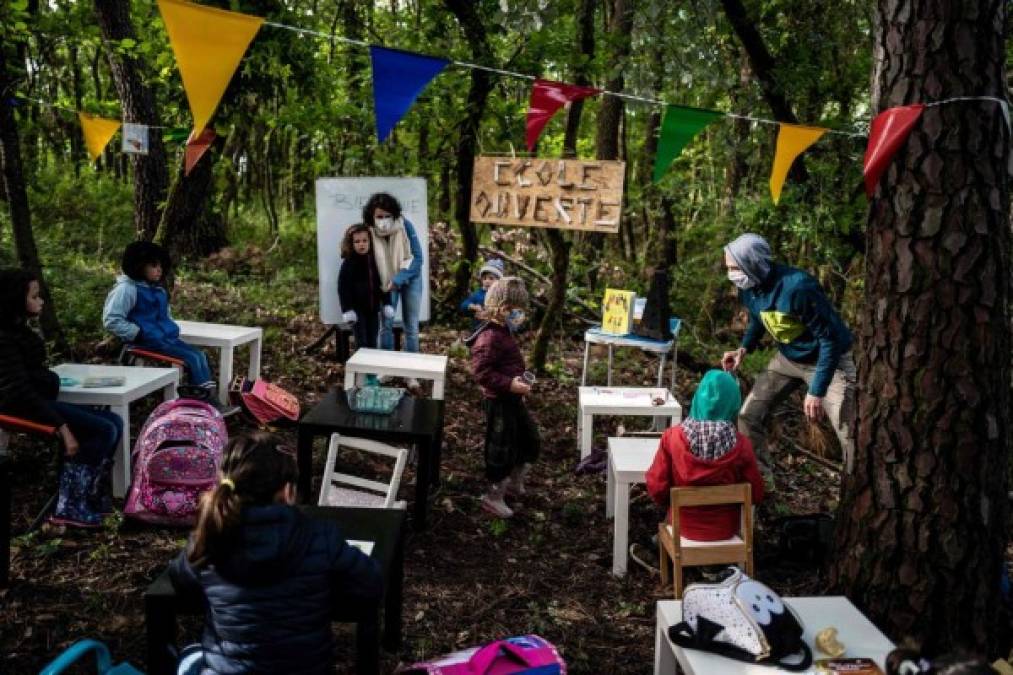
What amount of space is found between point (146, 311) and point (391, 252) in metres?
2.22

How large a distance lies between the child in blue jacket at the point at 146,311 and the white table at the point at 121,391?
1.58ft

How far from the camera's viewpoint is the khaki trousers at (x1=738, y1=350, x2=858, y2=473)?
4941 millimetres

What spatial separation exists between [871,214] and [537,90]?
2777 millimetres

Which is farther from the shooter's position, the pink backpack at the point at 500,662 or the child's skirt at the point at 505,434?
the child's skirt at the point at 505,434

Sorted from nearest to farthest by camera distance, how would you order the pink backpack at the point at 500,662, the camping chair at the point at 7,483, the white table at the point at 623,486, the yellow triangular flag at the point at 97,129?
1. the pink backpack at the point at 500,662
2. the camping chair at the point at 7,483
3. the white table at the point at 623,486
4. the yellow triangular flag at the point at 97,129

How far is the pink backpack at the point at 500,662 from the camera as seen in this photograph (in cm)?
288

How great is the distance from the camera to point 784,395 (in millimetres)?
5309

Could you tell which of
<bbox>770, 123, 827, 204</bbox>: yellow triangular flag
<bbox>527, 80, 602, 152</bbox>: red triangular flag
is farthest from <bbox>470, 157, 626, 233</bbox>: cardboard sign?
<bbox>770, 123, 827, 204</bbox>: yellow triangular flag

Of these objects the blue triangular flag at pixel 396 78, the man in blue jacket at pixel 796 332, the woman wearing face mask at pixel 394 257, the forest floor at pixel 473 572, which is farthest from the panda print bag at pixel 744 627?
the woman wearing face mask at pixel 394 257

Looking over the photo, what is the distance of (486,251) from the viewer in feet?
30.6

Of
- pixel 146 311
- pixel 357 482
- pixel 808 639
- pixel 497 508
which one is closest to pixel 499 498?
pixel 497 508

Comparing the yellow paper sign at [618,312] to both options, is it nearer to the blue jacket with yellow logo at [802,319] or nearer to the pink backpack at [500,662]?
the blue jacket with yellow logo at [802,319]

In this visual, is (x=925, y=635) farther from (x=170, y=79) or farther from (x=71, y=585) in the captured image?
(x=170, y=79)

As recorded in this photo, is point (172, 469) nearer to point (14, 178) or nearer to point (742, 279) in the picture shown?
point (14, 178)
